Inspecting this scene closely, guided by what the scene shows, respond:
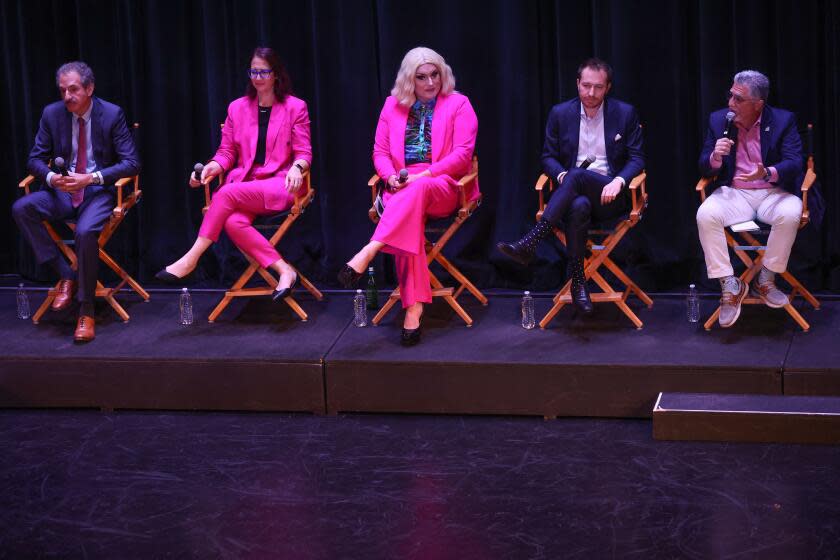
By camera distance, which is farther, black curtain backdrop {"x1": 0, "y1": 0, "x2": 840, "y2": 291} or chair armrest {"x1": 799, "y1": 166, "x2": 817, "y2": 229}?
black curtain backdrop {"x1": 0, "y1": 0, "x2": 840, "y2": 291}

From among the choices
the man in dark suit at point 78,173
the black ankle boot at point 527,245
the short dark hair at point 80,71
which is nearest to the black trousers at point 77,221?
the man in dark suit at point 78,173

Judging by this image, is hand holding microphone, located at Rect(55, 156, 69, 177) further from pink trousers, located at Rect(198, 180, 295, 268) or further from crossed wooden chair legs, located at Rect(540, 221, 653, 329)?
crossed wooden chair legs, located at Rect(540, 221, 653, 329)

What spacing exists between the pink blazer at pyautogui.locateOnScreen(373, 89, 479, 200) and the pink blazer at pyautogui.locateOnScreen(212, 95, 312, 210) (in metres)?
0.41

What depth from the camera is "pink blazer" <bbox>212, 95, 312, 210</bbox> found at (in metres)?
5.73

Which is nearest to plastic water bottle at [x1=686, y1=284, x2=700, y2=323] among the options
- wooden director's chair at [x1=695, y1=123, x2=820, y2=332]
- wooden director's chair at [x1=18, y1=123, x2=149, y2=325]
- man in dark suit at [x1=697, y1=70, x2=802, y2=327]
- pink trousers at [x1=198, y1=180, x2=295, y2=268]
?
wooden director's chair at [x1=695, y1=123, x2=820, y2=332]

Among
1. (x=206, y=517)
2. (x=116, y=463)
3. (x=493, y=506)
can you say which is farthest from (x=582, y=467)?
(x=116, y=463)

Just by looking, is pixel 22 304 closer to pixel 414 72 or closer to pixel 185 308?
pixel 185 308

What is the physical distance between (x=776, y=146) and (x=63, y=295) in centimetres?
325

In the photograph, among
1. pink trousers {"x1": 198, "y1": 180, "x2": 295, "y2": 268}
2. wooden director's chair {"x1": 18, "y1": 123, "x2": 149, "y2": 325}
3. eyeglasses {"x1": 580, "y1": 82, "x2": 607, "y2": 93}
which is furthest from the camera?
wooden director's chair {"x1": 18, "y1": 123, "x2": 149, "y2": 325}

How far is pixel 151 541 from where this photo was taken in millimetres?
3645

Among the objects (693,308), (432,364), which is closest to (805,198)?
(693,308)

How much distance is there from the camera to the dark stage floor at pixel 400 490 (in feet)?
11.7

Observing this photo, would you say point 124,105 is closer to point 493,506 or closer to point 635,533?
point 493,506

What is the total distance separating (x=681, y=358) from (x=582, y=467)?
74 cm
